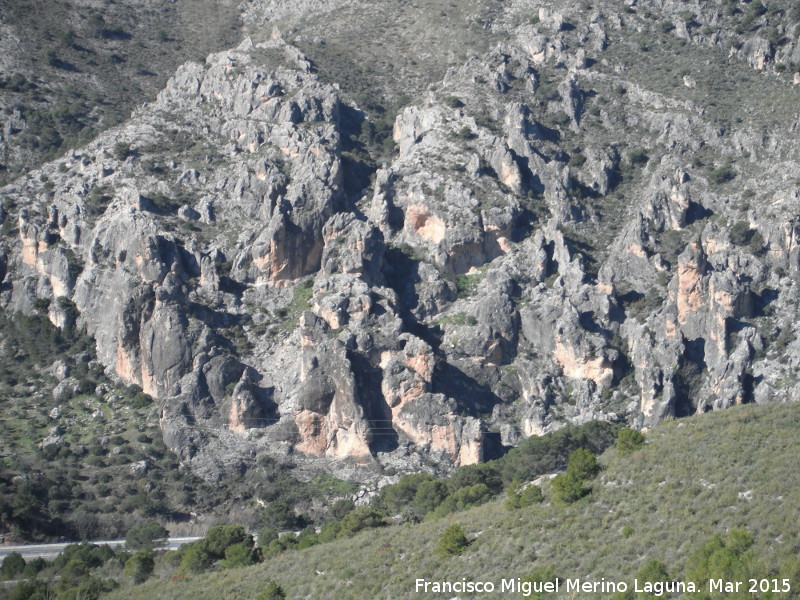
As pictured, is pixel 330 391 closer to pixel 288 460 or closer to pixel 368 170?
pixel 288 460

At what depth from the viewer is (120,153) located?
4257 inches

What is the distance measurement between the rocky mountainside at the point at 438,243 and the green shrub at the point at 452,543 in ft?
121

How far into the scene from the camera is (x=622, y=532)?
141 ft

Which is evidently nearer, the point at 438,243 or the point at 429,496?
the point at 429,496

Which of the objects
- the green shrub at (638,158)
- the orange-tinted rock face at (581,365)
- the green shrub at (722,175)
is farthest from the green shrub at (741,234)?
the orange-tinted rock face at (581,365)

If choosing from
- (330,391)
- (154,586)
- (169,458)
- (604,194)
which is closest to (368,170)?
(604,194)

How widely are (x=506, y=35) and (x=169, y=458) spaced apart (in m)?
70.9

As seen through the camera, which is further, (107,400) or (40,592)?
(107,400)

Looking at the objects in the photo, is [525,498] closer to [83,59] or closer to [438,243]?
[438,243]

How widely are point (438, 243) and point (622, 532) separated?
5839 cm

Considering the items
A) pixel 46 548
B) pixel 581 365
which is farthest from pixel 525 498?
pixel 581 365

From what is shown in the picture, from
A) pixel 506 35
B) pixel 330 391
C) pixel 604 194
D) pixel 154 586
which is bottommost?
pixel 154 586

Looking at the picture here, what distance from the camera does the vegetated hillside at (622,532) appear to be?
130ft

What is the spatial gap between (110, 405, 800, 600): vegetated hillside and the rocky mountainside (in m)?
32.5
